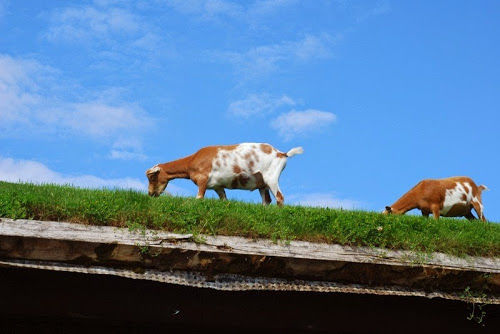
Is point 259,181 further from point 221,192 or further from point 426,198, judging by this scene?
point 426,198

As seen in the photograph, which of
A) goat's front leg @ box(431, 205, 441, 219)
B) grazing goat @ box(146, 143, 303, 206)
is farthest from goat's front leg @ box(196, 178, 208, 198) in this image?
goat's front leg @ box(431, 205, 441, 219)

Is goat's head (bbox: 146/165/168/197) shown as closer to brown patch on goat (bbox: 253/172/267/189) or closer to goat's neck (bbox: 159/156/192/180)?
goat's neck (bbox: 159/156/192/180)

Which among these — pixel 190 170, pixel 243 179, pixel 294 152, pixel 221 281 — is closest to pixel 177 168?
pixel 190 170

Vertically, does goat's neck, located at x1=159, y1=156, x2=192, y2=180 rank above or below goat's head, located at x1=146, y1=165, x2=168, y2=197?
above

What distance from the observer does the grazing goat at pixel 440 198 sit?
1300cm

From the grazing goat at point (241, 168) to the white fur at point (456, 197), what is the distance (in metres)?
3.95

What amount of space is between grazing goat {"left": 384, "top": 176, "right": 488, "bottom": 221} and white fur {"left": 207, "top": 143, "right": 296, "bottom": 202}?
3119 millimetres

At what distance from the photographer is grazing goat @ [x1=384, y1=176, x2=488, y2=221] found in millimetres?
13000

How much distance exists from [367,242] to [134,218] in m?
2.20

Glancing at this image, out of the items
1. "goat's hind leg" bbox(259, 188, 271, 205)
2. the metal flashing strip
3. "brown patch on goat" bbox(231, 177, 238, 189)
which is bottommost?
the metal flashing strip

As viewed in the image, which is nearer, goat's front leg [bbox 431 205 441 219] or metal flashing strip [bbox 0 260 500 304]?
metal flashing strip [bbox 0 260 500 304]

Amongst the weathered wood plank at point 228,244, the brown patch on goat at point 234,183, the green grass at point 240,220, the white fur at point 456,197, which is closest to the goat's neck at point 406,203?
the white fur at point 456,197

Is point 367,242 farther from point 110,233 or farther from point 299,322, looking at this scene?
point 110,233

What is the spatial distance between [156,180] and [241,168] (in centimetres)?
221
